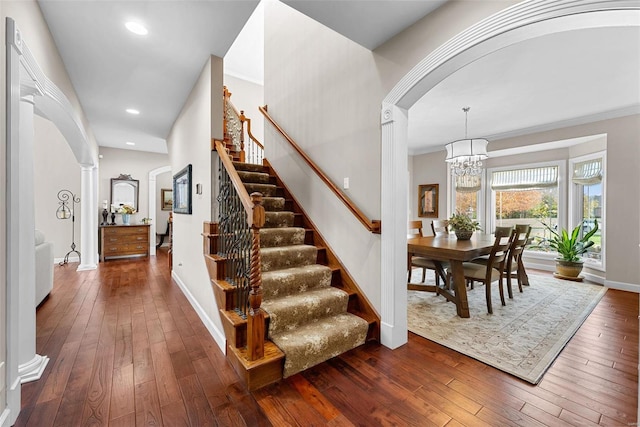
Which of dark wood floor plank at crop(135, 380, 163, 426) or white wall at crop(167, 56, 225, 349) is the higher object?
white wall at crop(167, 56, 225, 349)

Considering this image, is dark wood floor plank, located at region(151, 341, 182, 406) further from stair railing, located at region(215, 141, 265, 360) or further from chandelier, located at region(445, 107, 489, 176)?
chandelier, located at region(445, 107, 489, 176)

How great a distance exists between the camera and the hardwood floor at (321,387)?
156 cm

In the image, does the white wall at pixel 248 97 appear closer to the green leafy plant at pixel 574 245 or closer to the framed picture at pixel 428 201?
the framed picture at pixel 428 201

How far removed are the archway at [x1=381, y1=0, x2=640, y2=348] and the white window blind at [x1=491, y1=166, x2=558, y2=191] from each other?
16.0 ft

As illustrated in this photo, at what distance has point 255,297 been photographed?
6.30 feet

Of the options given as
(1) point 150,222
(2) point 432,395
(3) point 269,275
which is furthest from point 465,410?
(1) point 150,222

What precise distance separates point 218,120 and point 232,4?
1.00 meters

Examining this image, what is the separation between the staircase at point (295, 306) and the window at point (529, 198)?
5.00 m

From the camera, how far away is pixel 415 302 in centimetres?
346

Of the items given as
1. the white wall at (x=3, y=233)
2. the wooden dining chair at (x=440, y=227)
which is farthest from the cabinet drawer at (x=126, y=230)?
the wooden dining chair at (x=440, y=227)

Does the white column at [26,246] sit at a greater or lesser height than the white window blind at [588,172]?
lesser

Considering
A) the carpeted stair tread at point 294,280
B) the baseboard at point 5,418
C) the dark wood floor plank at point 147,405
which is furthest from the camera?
the carpeted stair tread at point 294,280

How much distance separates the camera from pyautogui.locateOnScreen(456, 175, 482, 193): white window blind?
6207 millimetres

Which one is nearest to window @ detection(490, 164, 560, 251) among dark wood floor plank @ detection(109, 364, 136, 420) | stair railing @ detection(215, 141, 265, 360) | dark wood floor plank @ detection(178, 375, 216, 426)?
stair railing @ detection(215, 141, 265, 360)
